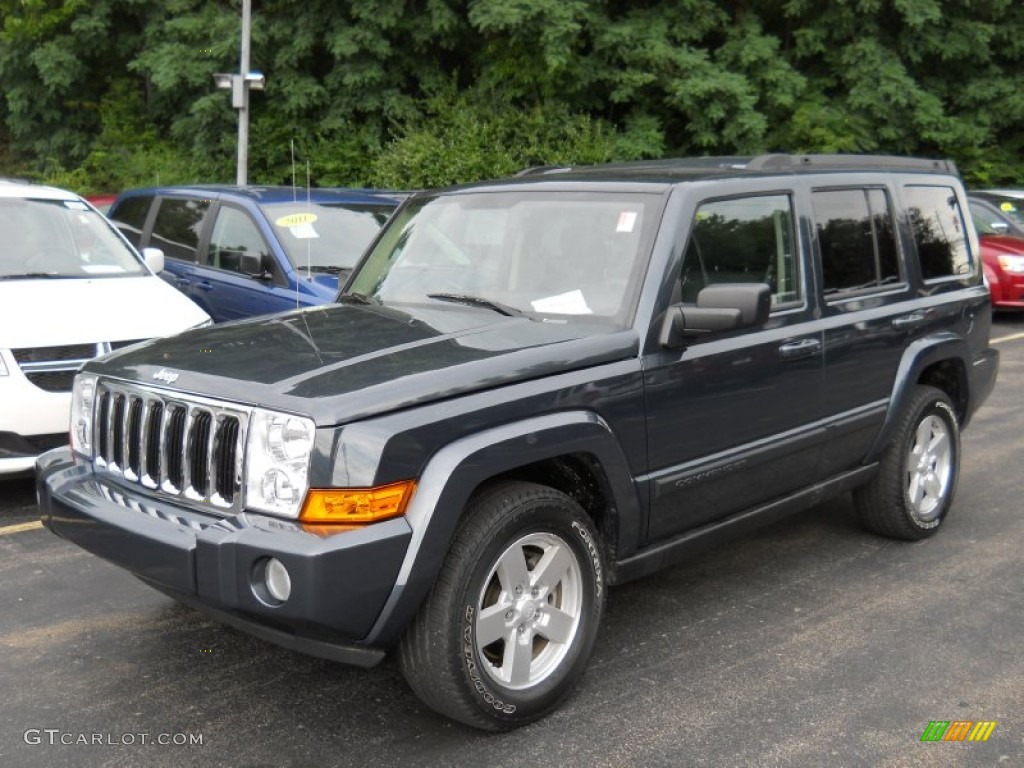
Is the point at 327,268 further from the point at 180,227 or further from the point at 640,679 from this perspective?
the point at 640,679

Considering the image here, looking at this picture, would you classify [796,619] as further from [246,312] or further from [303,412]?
[246,312]

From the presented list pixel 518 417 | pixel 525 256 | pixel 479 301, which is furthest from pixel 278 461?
pixel 525 256

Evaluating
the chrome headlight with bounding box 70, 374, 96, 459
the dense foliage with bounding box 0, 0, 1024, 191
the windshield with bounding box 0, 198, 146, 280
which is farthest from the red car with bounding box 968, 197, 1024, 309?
the chrome headlight with bounding box 70, 374, 96, 459

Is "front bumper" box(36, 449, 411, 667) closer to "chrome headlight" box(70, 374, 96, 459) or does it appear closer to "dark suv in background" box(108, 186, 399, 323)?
"chrome headlight" box(70, 374, 96, 459)

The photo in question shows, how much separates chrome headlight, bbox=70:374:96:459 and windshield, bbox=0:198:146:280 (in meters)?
3.23

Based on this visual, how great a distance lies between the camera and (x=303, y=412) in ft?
10.3

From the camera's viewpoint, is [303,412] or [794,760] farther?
[794,760]

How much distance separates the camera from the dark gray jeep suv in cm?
316

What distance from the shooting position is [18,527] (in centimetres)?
559

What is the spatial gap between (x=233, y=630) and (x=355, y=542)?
4.89 ft

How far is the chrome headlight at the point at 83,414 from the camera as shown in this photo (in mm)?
3898

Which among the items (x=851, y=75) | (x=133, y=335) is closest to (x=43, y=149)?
(x=851, y=75)

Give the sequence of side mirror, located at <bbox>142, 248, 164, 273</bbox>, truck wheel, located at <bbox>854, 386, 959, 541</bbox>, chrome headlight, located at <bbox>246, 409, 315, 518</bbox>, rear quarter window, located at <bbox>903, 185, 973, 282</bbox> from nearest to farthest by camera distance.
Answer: chrome headlight, located at <bbox>246, 409, 315, 518</bbox> → truck wheel, located at <bbox>854, 386, 959, 541</bbox> → rear quarter window, located at <bbox>903, 185, 973, 282</bbox> → side mirror, located at <bbox>142, 248, 164, 273</bbox>

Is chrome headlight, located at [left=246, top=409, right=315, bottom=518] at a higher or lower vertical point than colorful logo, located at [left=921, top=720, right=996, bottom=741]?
higher
